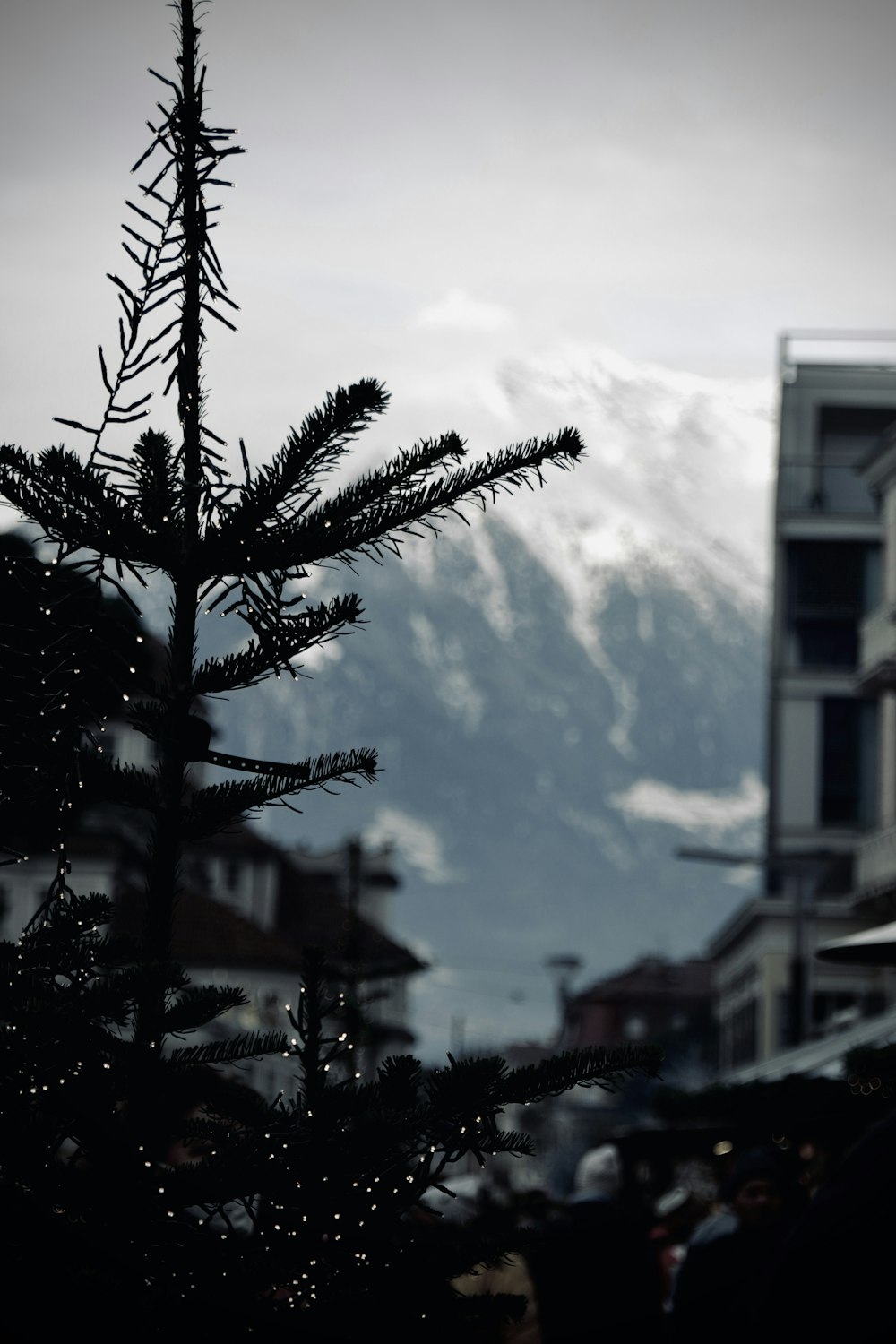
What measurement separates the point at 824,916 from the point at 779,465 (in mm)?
13676

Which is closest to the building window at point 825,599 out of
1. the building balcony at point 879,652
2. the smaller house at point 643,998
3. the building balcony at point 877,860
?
the building balcony at point 879,652

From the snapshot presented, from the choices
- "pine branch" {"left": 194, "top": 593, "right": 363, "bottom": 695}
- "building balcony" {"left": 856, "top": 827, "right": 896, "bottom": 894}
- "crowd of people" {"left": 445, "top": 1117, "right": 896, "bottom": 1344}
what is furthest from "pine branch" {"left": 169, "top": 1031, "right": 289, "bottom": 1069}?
"building balcony" {"left": 856, "top": 827, "right": 896, "bottom": 894}

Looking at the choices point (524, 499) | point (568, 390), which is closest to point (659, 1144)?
point (568, 390)

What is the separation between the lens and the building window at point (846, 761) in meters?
58.3

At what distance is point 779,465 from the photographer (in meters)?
59.2

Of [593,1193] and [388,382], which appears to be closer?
[388,382]

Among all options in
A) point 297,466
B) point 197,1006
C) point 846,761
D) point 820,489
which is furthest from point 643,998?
point 197,1006

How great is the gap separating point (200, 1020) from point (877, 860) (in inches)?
1385

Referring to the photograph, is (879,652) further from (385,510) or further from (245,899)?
(245,899)

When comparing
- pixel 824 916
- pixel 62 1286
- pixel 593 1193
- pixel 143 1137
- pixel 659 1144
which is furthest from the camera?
pixel 824 916

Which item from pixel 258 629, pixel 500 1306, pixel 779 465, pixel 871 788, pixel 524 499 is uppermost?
pixel 779 465

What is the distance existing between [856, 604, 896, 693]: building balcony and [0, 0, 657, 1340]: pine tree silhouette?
109ft

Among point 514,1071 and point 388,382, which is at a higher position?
point 388,382

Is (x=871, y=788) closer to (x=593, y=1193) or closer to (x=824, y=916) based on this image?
(x=824, y=916)
